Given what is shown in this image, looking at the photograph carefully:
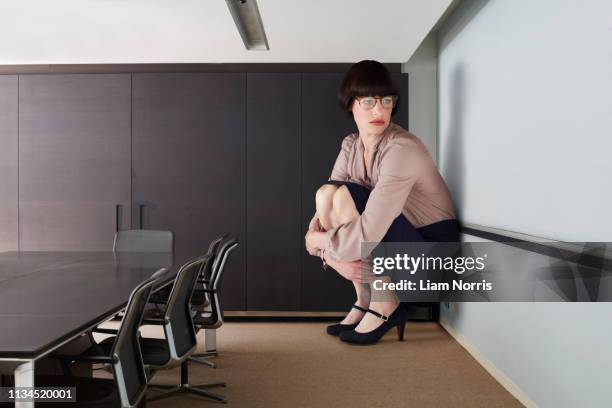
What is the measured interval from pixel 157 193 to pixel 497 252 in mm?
3288

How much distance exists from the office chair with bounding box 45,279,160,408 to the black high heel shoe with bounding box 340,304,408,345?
2631 mm

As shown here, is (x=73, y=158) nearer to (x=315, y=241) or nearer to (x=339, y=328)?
(x=315, y=241)

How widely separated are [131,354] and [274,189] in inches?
140

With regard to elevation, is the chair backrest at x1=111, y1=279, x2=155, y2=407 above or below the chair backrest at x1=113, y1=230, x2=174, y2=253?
below

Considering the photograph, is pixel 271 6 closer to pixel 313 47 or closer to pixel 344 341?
pixel 313 47

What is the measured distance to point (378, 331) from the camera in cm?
489

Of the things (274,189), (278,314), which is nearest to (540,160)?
(274,189)

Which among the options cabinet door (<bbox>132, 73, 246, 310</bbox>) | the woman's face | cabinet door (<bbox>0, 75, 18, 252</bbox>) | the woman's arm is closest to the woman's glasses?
the woman's face

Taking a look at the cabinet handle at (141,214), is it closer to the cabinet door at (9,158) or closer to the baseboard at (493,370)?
the cabinet door at (9,158)

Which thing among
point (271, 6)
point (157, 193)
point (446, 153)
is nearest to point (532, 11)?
point (271, 6)

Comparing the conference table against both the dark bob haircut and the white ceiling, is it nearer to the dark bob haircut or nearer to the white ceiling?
the white ceiling

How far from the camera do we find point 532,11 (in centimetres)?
336

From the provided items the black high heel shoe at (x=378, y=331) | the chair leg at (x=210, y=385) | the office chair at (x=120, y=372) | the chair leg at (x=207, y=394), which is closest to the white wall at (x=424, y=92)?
the black high heel shoe at (x=378, y=331)

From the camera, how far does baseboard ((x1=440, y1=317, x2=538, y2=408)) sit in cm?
351
